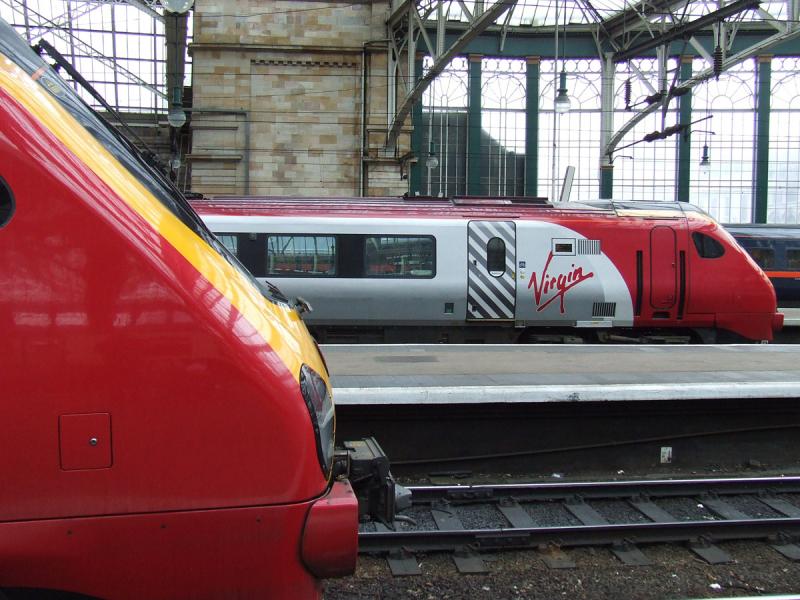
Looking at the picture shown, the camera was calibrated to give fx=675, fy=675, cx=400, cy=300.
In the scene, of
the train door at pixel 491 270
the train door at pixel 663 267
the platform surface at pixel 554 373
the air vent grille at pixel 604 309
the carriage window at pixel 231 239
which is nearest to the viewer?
the platform surface at pixel 554 373

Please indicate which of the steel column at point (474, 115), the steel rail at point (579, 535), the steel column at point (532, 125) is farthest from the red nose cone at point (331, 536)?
the steel column at point (532, 125)

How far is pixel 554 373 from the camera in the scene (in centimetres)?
741

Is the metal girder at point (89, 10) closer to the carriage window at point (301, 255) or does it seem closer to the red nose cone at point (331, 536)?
the carriage window at point (301, 255)

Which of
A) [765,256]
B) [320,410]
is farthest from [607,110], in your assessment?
[320,410]

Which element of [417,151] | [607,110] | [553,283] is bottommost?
[553,283]

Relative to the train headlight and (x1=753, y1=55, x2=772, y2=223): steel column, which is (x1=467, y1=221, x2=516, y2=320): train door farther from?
(x1=753, y1=55, x2=772, y2=223): steel column

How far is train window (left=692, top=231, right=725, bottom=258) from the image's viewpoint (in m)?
11.9

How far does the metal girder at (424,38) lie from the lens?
50.5 ft

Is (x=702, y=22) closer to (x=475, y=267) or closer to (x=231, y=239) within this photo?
(x=475, y=267)

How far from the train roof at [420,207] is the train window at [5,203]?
9491mm

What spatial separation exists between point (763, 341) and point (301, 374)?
39.5ft

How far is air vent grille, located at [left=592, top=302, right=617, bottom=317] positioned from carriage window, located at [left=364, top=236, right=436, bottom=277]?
2851 millimetres

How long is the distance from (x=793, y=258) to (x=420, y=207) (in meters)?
16.0

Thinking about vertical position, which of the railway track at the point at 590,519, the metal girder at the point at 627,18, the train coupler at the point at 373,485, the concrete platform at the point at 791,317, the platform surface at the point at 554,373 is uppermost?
the metal girder at the point at 627,18
